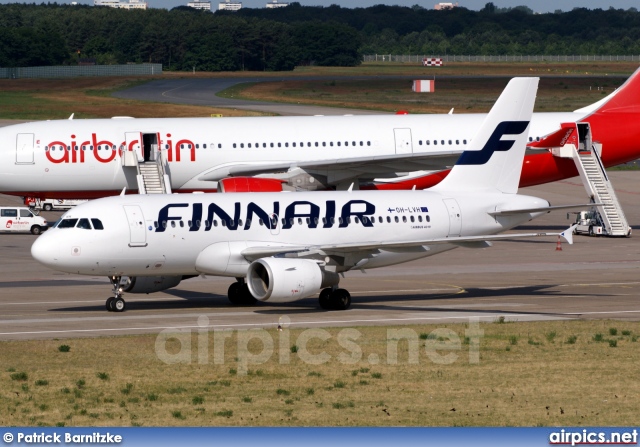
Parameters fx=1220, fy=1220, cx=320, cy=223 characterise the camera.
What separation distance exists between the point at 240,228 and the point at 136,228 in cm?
342

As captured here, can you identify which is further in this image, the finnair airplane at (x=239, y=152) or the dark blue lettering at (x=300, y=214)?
the finnair airplane at (x=239, y=152)

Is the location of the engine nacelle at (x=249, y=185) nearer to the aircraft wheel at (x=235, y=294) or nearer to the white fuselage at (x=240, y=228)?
the white fuselage at (x=240, y=228)

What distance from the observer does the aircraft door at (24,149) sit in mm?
60719

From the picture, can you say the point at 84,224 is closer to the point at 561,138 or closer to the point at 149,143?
the point at 149,143

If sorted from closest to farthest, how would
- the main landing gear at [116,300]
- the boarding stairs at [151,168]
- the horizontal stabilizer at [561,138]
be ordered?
the main landing gear at [116,300]
the boarding stairs at [151,168]
the horizontal stabilizer at [561,138]

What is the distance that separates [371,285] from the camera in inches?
1843

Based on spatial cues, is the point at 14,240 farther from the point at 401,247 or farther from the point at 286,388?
the point at 286,388

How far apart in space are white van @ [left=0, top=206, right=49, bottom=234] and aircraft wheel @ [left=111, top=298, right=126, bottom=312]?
90.3 feet

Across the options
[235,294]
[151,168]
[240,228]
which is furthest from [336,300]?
[151,168]

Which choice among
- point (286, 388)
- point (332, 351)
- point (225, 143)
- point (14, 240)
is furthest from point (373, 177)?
point (286, 388)

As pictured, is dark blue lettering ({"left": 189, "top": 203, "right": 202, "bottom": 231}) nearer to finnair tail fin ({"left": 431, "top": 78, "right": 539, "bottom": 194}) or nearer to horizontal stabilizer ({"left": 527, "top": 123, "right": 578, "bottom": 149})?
finnair tail fin ({"left": 431, "top": 78, "right": 539, "bottom": 194})

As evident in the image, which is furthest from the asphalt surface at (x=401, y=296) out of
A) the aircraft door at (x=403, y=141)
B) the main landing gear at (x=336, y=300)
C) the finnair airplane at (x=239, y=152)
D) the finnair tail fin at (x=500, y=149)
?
the aircraft door at (x=403, y=141)

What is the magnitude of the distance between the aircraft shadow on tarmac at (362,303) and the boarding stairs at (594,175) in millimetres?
17706

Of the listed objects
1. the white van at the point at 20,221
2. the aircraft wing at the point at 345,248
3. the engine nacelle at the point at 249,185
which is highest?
the aircraft wing at the point at 345,248
